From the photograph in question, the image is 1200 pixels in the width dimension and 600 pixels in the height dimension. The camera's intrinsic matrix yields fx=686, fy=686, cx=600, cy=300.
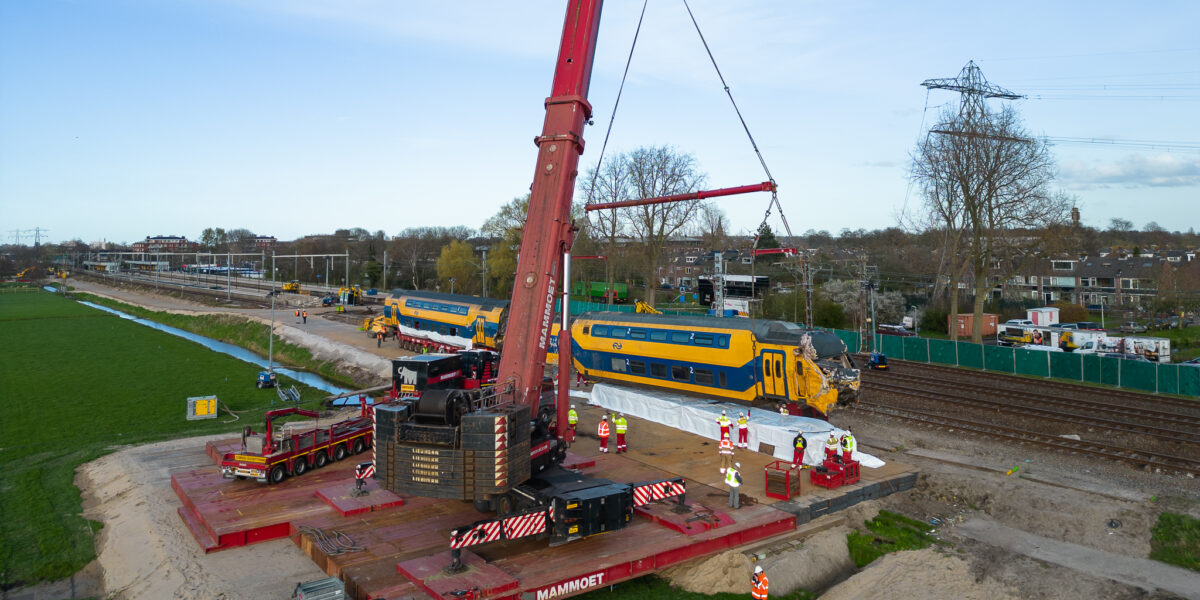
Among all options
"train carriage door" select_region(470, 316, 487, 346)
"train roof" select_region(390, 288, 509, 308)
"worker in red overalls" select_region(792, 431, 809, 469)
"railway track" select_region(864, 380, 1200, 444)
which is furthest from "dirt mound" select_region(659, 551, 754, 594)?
"train carriage door" select_region(470, 316, 487, 346)

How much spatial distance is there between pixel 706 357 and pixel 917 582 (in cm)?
1187

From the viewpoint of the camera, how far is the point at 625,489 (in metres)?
14.0

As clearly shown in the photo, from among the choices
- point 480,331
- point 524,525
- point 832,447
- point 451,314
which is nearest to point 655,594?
point 524,525

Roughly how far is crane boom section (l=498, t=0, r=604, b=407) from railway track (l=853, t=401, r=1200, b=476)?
1725 cm

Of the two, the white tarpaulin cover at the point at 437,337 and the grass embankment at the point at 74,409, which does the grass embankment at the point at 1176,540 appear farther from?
the white tarpaulin cover at the point at 437,337

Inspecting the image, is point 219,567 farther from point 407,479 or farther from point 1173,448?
point 1173,448

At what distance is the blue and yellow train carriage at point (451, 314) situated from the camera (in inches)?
1574

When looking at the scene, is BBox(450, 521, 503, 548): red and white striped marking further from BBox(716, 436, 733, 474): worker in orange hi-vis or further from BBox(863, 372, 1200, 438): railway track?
BBox(863, 372, 1200, 438): railway track

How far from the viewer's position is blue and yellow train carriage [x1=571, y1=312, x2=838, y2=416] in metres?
21.6

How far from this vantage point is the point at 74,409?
30625 millimetres

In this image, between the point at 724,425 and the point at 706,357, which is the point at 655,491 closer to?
the point at 724,425

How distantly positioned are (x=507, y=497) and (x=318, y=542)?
387 cm

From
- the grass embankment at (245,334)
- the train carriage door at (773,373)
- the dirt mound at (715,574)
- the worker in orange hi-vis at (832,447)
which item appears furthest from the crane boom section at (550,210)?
the grass embankment at (245,334)

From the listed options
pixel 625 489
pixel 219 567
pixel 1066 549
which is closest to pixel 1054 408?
pixel 1066 549
